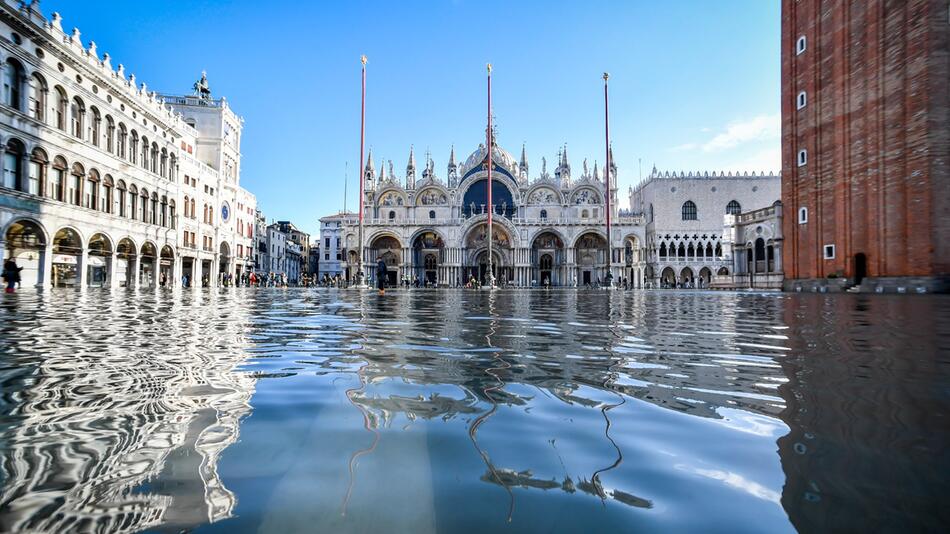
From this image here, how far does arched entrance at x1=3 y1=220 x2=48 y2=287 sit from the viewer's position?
21969mm

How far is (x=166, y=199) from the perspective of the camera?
1364 inches

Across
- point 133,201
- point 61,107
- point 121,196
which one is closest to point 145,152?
point 133,201

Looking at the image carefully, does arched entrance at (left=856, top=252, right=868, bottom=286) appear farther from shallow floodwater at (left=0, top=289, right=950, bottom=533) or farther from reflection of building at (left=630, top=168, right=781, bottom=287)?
reflection of building at (left=630, top=168, right=781, bottom=287)

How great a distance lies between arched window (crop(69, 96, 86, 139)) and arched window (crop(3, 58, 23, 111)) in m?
3.17

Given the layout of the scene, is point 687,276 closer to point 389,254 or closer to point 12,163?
point 389,254

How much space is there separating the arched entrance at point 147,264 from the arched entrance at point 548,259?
36708mm

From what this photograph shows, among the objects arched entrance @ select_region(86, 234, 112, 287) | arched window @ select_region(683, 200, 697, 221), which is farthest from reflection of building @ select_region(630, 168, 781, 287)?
arched entrance @ select_region(86, 234, 112, 287)

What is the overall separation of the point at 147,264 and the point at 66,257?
8.19m

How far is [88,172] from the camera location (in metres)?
25.8

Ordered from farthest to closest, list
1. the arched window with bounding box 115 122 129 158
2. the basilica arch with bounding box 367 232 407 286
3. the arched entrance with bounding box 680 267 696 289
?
the arched entrance with bounding box 680 267 696 289 → the basilica arch with bounding box 367 232 407 286 → the arched window with bounding box 115 122 129 158

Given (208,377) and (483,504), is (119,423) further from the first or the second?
(483,504)

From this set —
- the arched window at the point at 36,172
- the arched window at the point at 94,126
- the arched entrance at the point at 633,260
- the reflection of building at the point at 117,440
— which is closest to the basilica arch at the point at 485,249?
the arched entrance at the point at 633,260

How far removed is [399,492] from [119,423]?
1.24 m

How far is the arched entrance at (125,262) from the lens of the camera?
29.5 meters
